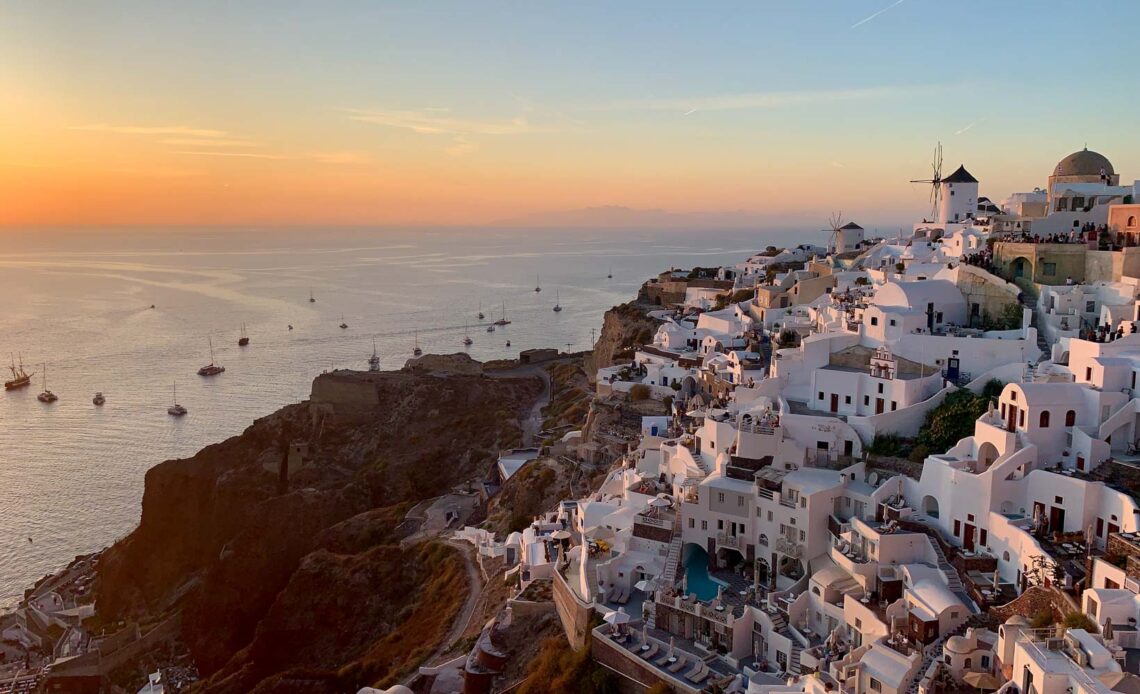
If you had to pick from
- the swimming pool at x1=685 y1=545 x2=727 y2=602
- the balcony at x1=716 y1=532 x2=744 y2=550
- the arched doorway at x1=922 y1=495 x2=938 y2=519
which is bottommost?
the swimming pool at x1=685 y1=545 x2=727 y2=602

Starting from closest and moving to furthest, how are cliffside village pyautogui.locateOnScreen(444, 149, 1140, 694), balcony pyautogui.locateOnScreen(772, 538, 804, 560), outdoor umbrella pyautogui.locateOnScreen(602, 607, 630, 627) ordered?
cliffside village pyautogui.locateOnScreen(444, 149, 1140, 694) < outdoor umbrella pyautogui.locateOnScreen(602, 607, 630, 627) < balcony pyautogui.locateOnScreen(772, 538, 804, 560)

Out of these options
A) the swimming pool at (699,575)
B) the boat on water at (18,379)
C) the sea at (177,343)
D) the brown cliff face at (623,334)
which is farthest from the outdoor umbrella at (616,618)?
the boat on water at (18,379)

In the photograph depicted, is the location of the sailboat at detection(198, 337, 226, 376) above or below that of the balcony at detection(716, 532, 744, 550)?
below

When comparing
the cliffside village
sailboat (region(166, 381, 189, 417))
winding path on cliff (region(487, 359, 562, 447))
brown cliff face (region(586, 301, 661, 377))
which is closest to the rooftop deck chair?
the cliffside village

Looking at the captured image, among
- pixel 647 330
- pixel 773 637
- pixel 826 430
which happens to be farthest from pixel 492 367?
pixel 773 637

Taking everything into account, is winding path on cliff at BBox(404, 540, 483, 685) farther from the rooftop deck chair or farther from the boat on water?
the boat on water

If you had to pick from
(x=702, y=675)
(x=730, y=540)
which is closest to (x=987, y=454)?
(x=730, y=540)

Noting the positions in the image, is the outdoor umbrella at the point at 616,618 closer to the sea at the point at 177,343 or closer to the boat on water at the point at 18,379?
the sea at the point at 177,343
